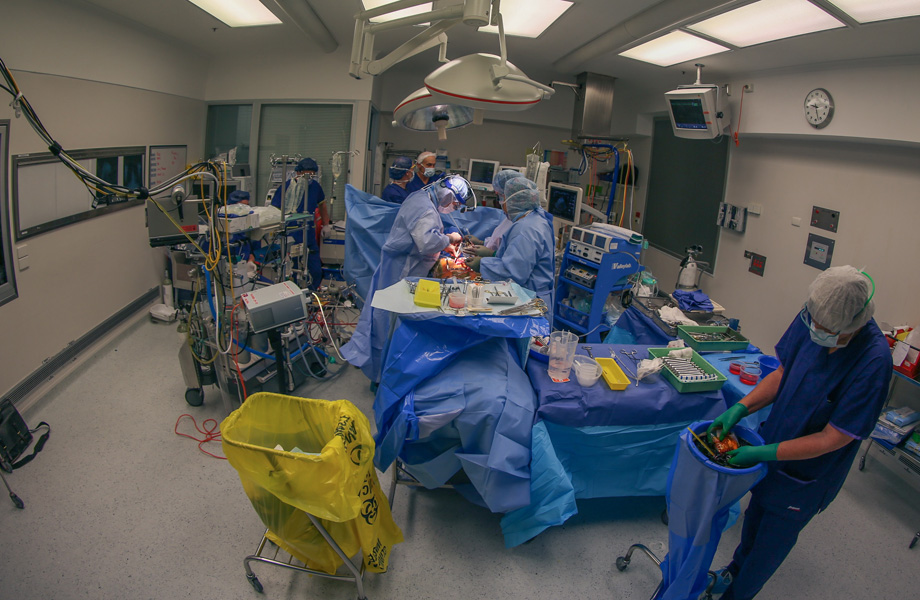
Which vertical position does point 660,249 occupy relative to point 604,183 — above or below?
below

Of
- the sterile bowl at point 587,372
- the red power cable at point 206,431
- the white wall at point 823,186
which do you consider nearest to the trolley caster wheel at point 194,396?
the red power cable at point 206,431

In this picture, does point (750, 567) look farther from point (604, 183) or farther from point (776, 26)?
point (604, 183)

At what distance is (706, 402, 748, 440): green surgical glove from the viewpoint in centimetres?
186

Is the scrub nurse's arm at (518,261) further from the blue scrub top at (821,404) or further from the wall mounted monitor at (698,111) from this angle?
the wall mounted monitor at (698,111)

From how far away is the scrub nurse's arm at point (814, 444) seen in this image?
1.65 m

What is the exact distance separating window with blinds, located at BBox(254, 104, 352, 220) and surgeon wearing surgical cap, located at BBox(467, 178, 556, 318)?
2.93 m

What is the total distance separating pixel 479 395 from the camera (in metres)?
2.18

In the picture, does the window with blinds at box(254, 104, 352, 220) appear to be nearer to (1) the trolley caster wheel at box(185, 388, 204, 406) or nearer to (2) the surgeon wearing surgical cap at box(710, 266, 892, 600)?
(1) the trolley caster wheel at box(185, 388, 204, 406)

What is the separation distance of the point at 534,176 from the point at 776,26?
1.96 meters

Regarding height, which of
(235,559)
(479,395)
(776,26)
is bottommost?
(235,559)

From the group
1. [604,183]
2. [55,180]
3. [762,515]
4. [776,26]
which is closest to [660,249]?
[604,183]

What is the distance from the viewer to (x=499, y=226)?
4082mm

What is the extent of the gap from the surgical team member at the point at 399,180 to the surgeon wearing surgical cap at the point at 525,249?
66.8 inches

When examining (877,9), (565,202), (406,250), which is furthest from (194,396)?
(877,9)
